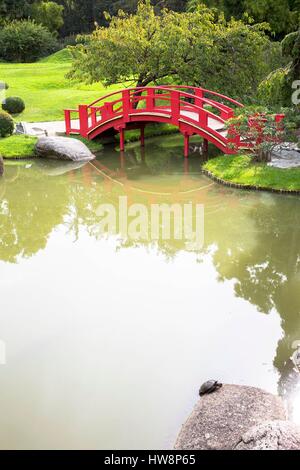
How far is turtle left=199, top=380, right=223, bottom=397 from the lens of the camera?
5.86 meters

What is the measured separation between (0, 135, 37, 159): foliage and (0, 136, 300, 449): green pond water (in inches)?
191

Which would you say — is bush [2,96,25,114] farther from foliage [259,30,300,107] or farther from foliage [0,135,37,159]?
foliage [259,30,300,107]

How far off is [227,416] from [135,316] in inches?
99.2

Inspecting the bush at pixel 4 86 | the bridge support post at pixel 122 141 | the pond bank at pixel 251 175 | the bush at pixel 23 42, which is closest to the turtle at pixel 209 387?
the pond bank at pixel 251 175

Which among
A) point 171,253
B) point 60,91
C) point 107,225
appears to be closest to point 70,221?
point 107,225

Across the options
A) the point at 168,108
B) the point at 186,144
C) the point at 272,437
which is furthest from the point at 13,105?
the point at 272,437

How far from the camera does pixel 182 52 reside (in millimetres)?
18531

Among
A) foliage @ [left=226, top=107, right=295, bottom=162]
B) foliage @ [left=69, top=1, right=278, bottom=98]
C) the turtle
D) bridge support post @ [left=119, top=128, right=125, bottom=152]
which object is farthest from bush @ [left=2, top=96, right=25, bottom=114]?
the turtle

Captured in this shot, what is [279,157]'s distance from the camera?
14.6 meters

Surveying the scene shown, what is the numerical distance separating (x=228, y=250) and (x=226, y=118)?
254 inches

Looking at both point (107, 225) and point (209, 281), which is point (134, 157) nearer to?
point (107, 225)

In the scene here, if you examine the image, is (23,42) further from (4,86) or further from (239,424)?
(239,424)

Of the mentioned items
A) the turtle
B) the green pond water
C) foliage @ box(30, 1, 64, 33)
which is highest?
foliage @ box(30, 1, 64, 33)

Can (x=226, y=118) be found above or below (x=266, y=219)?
above
